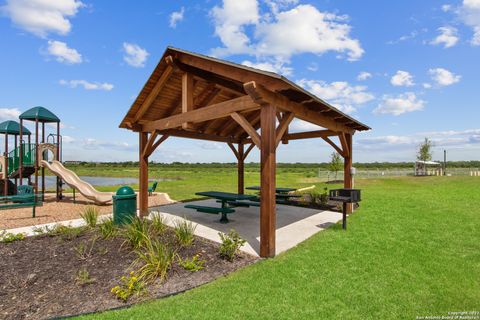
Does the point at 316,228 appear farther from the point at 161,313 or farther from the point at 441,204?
the point at 441,204

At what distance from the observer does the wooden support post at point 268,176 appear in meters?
4.77

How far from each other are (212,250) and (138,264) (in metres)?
1.35

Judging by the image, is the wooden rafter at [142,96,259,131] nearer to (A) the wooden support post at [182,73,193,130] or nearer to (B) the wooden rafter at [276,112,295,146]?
(A) the wooden support post at [182,73,193,130]

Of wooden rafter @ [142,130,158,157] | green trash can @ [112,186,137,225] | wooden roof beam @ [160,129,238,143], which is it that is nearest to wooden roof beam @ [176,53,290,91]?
wooden rafter @ [142,130,158,157]

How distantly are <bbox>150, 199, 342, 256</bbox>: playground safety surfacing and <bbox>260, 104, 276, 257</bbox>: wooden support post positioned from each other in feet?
1.25

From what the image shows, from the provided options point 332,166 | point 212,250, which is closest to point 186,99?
point 212,250

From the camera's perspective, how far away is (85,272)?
12.9 ft

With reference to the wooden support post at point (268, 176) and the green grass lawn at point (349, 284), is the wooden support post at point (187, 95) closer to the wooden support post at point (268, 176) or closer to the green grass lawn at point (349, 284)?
the wooden support post at point (268, 176)

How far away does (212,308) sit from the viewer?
3133 millimetres

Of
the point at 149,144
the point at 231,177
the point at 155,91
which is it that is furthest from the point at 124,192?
the point at 231,177

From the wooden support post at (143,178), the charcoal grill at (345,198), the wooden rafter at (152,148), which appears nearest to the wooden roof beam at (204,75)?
the wooden rafter at (152,148)

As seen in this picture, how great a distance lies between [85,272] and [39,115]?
38.4 ft

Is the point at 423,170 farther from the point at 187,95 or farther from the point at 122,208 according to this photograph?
the point at 122,208

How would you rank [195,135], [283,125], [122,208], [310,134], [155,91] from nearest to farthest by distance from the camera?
[283,125] < [122,208] < [155,91] < [310,134] < [195,135]
